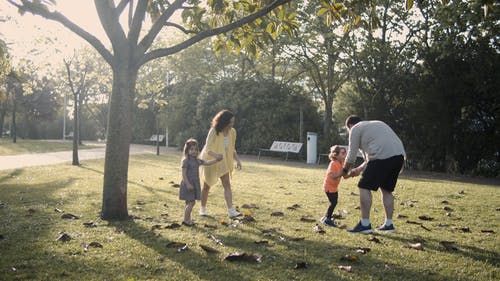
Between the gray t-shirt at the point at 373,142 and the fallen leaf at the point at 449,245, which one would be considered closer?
the fallen leaf at the point at 449,245

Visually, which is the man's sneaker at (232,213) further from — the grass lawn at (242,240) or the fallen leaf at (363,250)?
the fallen leaf at (363,250)

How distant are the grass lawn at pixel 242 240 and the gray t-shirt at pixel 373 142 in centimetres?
115

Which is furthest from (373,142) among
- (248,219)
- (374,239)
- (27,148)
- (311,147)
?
(27,148)

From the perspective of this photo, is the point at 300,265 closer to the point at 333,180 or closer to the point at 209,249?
the point at 209,249

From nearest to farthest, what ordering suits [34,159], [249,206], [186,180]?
[186,180] < [249,206] < [34,159]

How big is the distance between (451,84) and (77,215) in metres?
15.6

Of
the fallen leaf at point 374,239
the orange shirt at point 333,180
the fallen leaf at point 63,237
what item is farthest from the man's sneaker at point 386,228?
the fallen leaf at point 63,237

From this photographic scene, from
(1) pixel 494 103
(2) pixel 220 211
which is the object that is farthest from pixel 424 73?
(2) pixel 220 211

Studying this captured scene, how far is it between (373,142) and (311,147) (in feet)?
51.0

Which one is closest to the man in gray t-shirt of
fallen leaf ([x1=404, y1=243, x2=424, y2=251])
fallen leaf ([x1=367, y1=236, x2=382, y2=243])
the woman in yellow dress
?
fallen leaf ([x1=367, y1=236, x2=382, y2=243])

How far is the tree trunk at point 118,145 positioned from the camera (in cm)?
674

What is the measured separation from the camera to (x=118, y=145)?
680 cm

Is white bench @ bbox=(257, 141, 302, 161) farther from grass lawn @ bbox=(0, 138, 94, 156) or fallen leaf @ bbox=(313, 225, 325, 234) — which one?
fallen leaf @ bbox=(313, 225, 325, 234)

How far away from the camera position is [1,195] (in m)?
8.75
